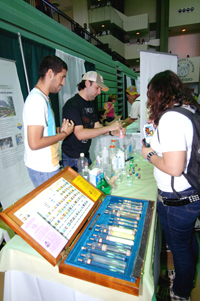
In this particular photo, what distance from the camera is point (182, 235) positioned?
1.04 meters

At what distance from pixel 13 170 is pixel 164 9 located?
12236mm

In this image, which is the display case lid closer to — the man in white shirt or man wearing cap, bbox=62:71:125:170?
the man in white shirt

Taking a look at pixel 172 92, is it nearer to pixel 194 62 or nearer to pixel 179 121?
pixel 179 121

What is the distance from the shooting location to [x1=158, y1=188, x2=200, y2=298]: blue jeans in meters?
0.99

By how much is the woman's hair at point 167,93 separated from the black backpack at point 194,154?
0.26 ft

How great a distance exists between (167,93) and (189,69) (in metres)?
10.7

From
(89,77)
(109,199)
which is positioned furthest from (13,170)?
(109,199)

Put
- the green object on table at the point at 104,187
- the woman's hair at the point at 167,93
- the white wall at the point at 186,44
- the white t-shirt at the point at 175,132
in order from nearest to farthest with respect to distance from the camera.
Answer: the white t-shirt at the point at 175,132, the woman's hair at the point at 167,93, the green object on table at the point at 104,187, the white wall at the point at 186,44

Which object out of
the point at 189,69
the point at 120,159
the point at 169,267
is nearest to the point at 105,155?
the point at 120,159

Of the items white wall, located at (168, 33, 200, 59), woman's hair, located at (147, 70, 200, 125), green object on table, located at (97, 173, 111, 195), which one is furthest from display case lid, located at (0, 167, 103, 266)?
white wall, located at (168, 33, 200, 59)

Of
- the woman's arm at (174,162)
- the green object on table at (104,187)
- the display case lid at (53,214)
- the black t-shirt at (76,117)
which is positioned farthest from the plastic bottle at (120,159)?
the woman's arm at (174,162)

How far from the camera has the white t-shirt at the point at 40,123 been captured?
1101 mm

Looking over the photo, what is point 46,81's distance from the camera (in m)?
1.27

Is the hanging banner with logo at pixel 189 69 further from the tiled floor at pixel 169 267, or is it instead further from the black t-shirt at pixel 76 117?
the tiled floor at pixel 169 267
